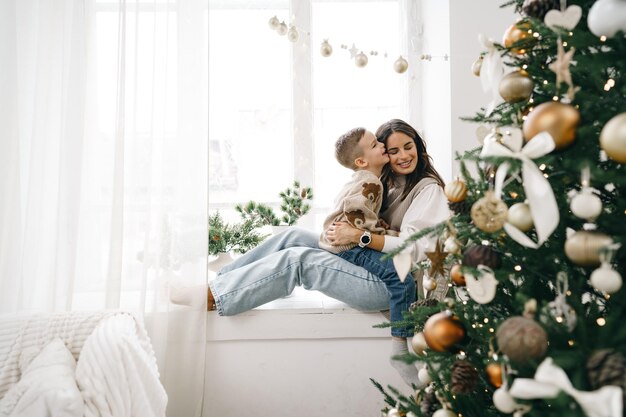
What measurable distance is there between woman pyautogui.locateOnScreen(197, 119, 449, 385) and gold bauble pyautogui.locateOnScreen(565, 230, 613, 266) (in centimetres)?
103

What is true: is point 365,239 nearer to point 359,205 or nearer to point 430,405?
point 359,205

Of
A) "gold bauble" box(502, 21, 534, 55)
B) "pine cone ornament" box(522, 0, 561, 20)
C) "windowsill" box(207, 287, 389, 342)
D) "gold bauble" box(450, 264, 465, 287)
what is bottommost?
"windowsill" box(207, 287, 389, 342)

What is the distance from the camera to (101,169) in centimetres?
184

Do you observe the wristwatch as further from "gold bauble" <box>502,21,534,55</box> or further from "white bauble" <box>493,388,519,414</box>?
"white bauble" <box>493,388,519,414</box>

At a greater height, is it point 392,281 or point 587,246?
point 587,246

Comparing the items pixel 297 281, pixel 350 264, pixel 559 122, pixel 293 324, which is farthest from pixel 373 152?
pixel 559 122

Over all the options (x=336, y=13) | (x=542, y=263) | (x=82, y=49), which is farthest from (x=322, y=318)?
(x=336, y=13)

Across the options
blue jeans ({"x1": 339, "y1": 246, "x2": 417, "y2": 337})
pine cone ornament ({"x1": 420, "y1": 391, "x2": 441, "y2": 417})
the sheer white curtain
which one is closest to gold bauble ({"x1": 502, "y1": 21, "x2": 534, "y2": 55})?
pine cone ornament ({"x1": 420, "y1": 391, "x2": 441, "y2": 417})

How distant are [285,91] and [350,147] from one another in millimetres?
850

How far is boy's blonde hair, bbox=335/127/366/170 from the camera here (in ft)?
6.56

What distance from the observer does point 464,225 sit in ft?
2.91

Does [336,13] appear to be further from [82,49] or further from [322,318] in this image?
[322,318]

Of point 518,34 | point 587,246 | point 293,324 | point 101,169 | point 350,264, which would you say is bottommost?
point 293,324

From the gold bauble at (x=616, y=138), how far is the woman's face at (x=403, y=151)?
1356 millimetres
